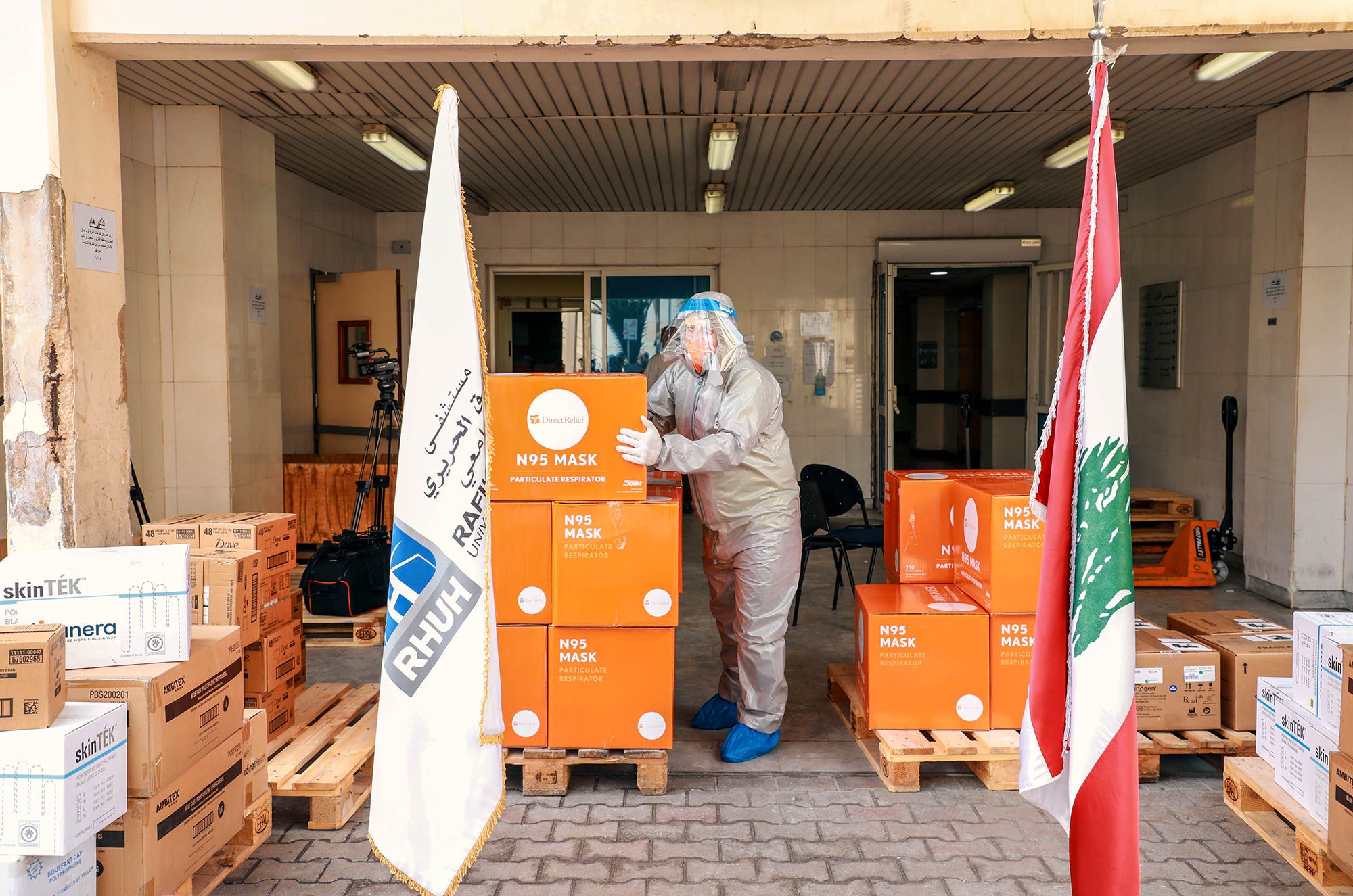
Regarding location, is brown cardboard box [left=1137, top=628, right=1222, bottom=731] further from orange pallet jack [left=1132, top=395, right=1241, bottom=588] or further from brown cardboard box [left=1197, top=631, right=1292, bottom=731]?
orange pallet jack [left=1132, top=395, right=1241, bottom=588]

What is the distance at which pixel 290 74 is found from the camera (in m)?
4.86

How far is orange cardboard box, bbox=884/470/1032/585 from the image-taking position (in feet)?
12.3

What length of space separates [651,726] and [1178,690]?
200 cm

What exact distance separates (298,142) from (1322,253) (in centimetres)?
685

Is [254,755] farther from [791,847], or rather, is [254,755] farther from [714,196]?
[714,196]

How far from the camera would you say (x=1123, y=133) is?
6.12m

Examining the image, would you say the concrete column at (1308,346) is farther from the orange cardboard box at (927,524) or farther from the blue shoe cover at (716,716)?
the blue shoe cover at (716,716)

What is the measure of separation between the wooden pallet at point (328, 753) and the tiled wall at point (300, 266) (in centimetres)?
387

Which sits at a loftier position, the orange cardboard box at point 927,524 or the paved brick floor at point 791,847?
the orange cardboard box at point 927,524

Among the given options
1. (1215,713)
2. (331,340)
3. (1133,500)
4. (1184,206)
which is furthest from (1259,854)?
(331,340)

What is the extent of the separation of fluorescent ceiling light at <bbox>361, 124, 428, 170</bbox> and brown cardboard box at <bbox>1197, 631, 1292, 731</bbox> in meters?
5.57

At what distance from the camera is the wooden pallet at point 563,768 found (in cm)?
327

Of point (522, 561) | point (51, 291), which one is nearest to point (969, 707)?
point (522, 561)

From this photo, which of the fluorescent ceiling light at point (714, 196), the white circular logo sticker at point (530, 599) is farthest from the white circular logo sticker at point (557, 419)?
the fluorescent ceiling light at point (714, 196)
